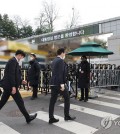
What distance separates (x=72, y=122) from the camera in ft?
22.0

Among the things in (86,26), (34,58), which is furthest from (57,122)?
(86,26)

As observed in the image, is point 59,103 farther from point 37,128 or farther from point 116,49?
point 116,49

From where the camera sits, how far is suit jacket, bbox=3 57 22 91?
6238 mm

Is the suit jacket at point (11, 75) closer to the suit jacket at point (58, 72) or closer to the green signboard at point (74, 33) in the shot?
the suit jacket at point (58, 72)

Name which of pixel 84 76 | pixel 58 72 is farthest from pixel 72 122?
pixel 84 76

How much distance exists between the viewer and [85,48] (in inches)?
407

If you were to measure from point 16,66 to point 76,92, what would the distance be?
14.8 ft

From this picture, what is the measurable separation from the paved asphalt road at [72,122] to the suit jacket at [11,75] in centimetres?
95

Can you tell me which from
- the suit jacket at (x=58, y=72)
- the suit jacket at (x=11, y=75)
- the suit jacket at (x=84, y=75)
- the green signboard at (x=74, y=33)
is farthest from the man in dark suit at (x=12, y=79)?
the green signboard at (x=74, y=33)

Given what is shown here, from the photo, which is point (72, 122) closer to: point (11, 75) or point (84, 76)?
point (11, 75)

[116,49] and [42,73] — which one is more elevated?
[116,49]

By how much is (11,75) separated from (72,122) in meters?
1.85

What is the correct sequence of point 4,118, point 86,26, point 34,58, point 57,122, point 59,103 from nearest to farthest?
point 57,122
point 4,118
point 59,103
point 34,58
point 86,26

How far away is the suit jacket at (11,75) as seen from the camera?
624 cm
